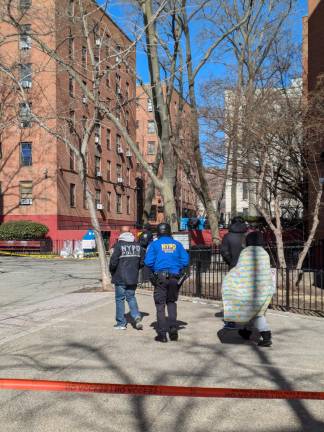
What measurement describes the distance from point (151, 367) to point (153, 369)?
0.28 feet

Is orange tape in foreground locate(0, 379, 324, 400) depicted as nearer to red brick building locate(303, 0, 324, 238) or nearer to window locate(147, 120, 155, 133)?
red brick building locate(303, 0, 324, 238)

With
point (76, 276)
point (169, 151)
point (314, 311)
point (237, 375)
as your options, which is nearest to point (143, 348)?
point (237, 375)

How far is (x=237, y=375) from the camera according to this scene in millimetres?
5195

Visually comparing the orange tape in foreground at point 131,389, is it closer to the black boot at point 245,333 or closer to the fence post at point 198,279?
the black boot at point 245,333

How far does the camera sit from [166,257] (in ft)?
22.6

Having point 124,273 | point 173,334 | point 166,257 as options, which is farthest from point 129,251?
point 173,334

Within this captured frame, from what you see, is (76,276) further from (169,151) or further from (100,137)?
(100,137)

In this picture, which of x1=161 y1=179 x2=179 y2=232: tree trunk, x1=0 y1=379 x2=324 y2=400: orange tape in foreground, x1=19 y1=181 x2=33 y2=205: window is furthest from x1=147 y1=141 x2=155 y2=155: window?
x1=0 y1=379 x2=324 y2=400: orange tape in foreground

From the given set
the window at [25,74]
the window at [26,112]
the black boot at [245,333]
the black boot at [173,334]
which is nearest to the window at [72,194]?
the window at [25,74]

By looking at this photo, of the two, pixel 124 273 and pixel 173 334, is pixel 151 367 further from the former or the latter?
pixel 124 273

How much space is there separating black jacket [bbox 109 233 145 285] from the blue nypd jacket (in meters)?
0.65

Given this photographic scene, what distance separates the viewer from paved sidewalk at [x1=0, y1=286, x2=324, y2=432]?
4012 mm

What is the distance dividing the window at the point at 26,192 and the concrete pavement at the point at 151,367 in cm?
2348

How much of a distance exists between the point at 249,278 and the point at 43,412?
306cm
